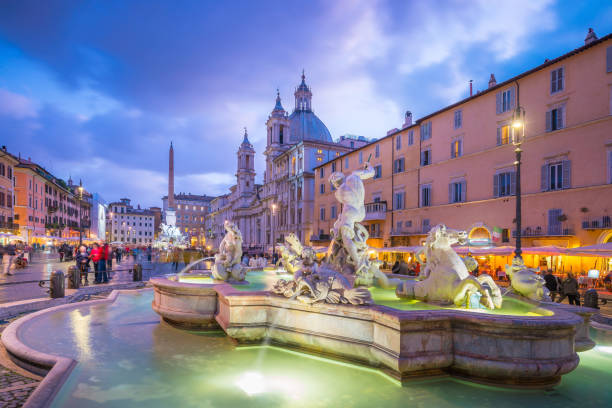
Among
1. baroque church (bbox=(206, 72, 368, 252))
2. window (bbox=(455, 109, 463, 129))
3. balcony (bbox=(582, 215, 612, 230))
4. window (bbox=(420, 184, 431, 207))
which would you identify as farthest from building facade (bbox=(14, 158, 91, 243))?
balcony (bbox=(582, 215, 612, 230))

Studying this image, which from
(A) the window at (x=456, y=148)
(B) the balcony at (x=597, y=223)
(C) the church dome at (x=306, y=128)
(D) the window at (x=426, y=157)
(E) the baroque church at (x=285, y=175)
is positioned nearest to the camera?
(B) the balcony at (x=597, y=223)

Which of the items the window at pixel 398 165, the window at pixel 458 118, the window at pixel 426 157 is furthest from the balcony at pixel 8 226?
the window at pixel 458 118

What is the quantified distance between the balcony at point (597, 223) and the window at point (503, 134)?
662 centimetres

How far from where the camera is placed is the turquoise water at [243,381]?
12.9ft

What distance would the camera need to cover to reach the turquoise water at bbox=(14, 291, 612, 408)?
12.9ft

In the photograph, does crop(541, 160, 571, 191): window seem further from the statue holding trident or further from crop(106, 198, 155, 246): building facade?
crop(106, 198, 155, 246): building facade

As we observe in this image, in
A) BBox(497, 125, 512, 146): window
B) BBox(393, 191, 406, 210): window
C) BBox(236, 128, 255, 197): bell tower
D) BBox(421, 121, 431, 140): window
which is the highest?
BBox(236, 128, 255, 197): bell tower

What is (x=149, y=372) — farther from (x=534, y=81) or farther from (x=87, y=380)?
(x=534, y=81)

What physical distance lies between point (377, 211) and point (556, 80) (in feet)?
57.7

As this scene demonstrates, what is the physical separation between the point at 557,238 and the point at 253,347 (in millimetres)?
19786

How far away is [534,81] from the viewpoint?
71.1 feet

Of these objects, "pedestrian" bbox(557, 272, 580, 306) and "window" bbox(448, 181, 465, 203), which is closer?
"pedestrian" bbox(557, 272, 580, 306)

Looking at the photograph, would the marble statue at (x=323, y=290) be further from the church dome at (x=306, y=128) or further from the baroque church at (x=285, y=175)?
the church dome at (x=306, y=128)

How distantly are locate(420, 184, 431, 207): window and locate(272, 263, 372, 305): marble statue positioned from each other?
1004 inches
